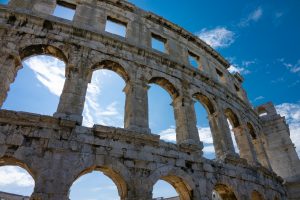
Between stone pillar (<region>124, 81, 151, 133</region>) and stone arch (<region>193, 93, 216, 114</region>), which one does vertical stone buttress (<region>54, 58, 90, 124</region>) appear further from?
stone arch (<region>193, 93, 216, 114</region>)

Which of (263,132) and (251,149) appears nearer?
(251,149)

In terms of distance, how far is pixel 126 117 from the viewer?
795cm

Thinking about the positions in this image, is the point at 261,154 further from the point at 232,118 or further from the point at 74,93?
the point at 74,93

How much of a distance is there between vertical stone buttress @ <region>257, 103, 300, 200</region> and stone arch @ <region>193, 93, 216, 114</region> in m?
6.00

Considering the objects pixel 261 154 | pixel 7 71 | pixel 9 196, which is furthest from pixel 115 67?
pixel 9 196

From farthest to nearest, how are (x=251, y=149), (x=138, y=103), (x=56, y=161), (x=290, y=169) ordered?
(x=290, y=169) → (x=251, y=149) → (x=138, y=103) → (x=56, y=161)

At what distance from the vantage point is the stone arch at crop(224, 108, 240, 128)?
1135cm

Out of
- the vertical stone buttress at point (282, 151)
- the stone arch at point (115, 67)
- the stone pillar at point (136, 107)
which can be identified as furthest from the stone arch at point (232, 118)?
the stone arch at point (115, 67)

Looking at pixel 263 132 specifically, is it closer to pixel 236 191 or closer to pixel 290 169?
pixel 290 169

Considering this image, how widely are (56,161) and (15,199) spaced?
1211 centimetres

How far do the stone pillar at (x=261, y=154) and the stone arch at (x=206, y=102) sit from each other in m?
3.86

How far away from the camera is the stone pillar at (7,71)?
21.9 feet

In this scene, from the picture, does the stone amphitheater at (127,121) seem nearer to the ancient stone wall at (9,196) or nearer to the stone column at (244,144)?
the stone column at (244,144)

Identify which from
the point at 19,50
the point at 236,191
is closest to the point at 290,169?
the point at 236,191
